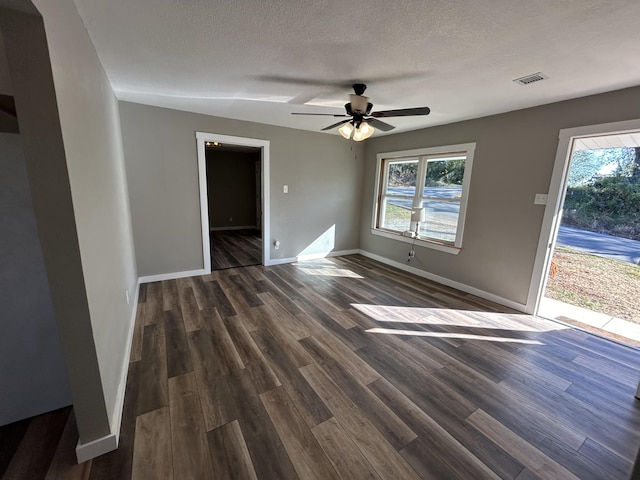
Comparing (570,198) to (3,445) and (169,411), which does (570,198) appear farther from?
(3,445)

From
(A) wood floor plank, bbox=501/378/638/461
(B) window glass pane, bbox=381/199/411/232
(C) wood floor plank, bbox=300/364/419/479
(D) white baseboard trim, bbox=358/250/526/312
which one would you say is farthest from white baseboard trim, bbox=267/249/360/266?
(A) wood floor plank, bbox=501/378/638/461

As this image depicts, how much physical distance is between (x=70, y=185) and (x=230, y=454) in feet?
4.97

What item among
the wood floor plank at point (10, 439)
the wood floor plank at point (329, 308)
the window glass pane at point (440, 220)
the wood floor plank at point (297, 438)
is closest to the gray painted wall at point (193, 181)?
the wood floor plank at point (329, 308)

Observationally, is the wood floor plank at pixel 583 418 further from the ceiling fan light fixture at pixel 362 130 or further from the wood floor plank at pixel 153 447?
the ceiling fan light fixture at pixel 362 130

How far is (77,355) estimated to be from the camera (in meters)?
1.20

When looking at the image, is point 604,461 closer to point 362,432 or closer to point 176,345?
point 362,432

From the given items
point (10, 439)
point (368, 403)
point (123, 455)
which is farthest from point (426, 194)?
point (10, 439)

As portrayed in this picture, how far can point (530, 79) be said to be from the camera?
7.27 feet

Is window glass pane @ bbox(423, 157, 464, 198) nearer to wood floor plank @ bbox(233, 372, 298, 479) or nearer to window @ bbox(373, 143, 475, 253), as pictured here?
window @ bbox(373, 143, 475, 253)

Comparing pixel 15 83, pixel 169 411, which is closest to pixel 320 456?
pixel 169 411

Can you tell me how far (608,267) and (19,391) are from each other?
17.5ft

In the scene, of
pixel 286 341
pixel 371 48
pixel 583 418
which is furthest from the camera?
pixel 286 341

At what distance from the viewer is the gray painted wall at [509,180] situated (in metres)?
2.62

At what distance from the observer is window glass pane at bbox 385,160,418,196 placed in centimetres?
439
